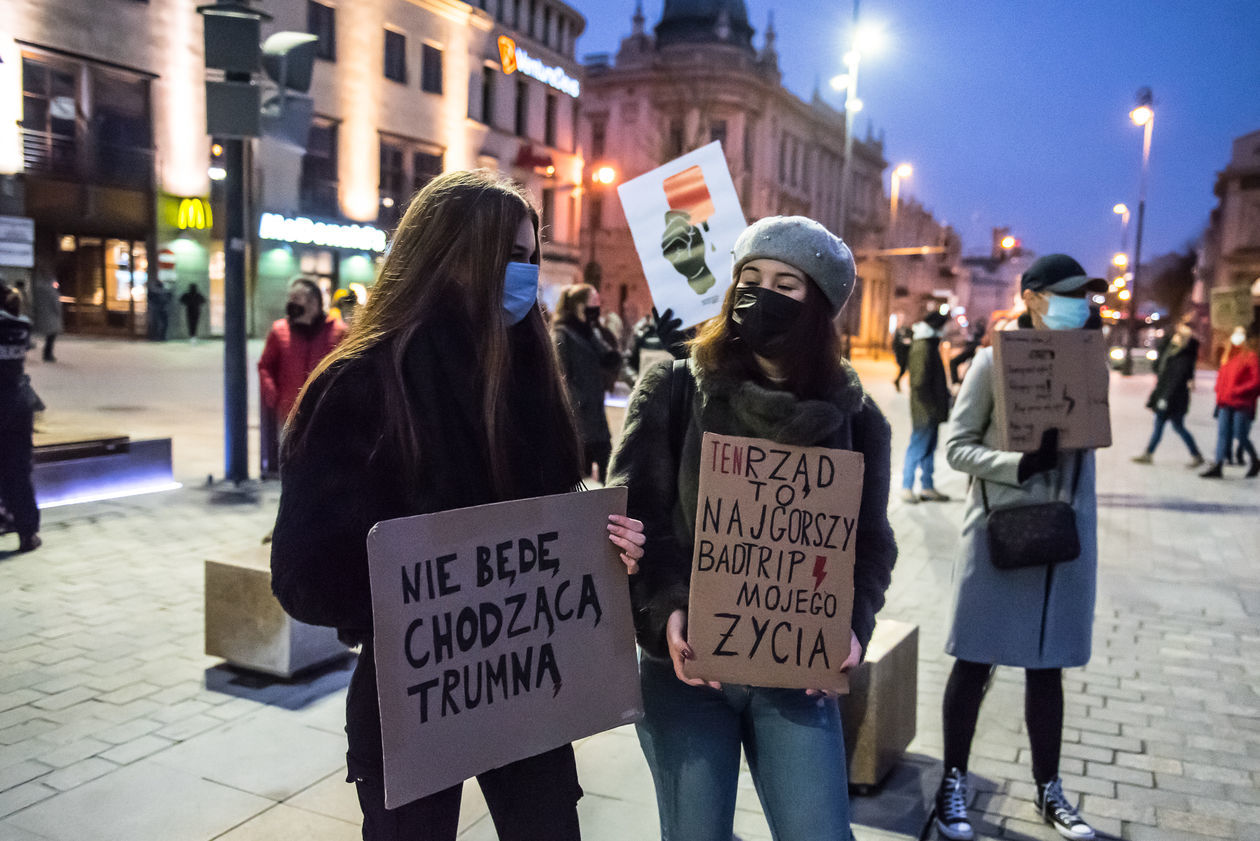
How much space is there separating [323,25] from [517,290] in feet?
104

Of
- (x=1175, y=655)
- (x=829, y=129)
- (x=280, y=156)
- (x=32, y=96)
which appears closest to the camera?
(x=1175, y=655)

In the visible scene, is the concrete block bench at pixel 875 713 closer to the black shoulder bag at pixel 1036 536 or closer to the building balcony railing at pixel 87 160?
the black shoulder bag at pixel 1036 536

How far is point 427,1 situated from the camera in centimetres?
3347

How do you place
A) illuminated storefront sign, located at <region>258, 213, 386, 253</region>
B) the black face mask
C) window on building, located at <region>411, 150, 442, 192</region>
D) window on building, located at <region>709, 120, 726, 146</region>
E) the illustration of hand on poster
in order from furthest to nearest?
1. window on building, located at <region>709, 120, 726, 146</region>
2. window on building, located at <region>411, 150, 442, 192</region>
3. illuminated storefront sign, located at <region>258, 213, 386, 253</region>
4. the illustration of hand on poster
5. the black face mask

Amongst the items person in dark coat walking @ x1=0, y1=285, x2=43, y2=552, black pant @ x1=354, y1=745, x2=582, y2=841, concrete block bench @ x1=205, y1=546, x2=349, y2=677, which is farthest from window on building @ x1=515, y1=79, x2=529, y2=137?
black pant @ x1=354, y1=745, x2=582, y2=841

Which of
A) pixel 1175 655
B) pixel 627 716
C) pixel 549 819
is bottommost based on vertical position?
pixel 1175 655

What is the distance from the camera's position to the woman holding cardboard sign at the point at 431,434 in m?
1.76

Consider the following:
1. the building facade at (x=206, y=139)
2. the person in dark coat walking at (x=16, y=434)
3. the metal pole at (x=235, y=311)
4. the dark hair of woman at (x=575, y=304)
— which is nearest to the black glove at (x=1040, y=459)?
the dark hair of woman at (x=575, y=304)

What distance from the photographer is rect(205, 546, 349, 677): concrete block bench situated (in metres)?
4.48

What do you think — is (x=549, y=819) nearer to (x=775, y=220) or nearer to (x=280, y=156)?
(x=775, y=220)

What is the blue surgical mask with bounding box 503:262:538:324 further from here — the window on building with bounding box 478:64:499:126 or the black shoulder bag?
the window on building with bounding box 478:64:499:126

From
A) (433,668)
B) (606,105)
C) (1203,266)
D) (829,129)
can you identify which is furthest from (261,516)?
(1203,266)

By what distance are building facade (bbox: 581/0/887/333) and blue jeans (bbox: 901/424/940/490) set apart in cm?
3370

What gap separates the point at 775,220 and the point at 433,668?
125cm
